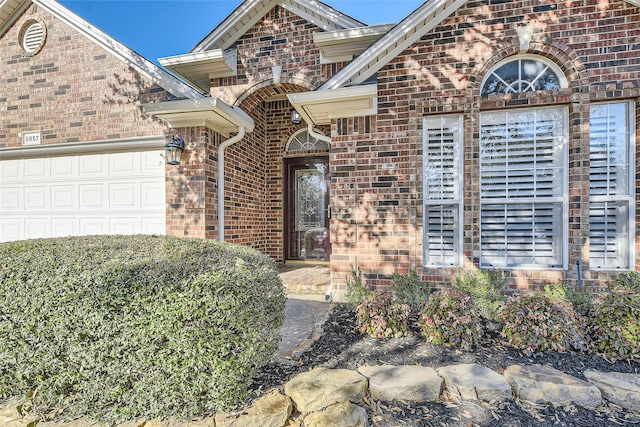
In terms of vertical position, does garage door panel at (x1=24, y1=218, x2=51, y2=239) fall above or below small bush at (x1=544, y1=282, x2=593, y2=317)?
above

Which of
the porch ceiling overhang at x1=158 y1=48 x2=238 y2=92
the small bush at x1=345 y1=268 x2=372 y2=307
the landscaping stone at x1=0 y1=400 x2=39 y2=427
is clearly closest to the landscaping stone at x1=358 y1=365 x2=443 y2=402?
the small bush at x1=345 y1=268 x2=372 y2=307

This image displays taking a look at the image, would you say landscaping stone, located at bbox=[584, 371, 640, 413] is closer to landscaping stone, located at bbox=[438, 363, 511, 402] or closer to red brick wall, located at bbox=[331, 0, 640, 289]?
landscaping stone, located at bbox=[438, 363, 511, 402]

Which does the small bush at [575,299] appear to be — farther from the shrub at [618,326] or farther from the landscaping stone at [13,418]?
the landscaping stone at [13,418]

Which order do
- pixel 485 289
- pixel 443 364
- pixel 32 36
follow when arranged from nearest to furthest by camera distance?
pixel 443 364 → pixel 485 289 → pixel 32 36

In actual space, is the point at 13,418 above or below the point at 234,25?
below

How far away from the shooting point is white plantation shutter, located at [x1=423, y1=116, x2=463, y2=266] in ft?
14.2

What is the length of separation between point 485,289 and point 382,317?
4.54 ft

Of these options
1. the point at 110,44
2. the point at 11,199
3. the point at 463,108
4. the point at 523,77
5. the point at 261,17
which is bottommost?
the point at 11,199

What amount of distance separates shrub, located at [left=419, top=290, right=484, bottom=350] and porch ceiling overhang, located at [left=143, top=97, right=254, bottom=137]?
4091 mm

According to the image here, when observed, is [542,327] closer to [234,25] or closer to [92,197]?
[234,25]

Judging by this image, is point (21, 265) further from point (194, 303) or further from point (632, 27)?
point (632, 27)

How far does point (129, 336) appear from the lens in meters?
2.00

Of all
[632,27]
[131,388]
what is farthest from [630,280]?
[131,388]

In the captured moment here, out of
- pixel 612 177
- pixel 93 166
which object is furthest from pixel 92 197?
pixel 612 177
